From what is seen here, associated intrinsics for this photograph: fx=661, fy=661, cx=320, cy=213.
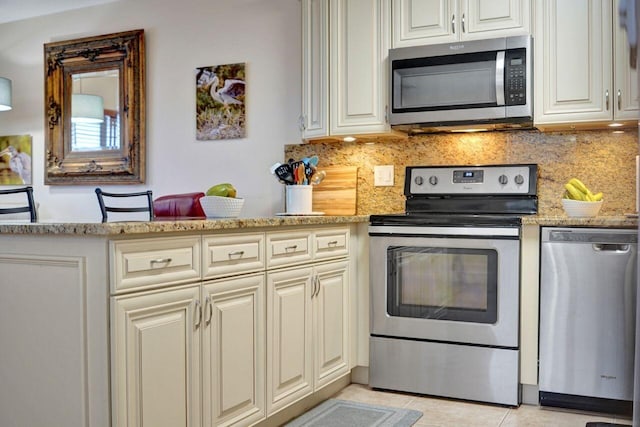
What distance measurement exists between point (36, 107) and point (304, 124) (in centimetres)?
243

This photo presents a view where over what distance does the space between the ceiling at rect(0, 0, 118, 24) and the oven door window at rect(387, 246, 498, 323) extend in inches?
118

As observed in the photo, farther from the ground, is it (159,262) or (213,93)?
(213,93)

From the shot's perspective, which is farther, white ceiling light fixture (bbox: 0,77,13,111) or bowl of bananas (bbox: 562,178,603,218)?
white ceiling light fixture (bbox: 0,77,13,111)

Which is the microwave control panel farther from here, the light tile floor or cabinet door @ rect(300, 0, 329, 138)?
the light tile floor

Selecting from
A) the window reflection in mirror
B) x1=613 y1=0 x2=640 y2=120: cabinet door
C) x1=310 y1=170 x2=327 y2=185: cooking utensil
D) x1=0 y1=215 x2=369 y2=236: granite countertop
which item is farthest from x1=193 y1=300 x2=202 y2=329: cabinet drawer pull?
the window reflection in mirror

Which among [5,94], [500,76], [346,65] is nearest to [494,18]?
[500,76]

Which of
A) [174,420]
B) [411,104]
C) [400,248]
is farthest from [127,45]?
[174,420]

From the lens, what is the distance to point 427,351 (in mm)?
3236

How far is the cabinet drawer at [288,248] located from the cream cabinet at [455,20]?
127 cm

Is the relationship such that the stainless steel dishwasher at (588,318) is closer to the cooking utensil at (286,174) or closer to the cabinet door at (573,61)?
the cabinet door at (573,61)

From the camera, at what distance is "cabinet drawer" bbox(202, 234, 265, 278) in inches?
89.2

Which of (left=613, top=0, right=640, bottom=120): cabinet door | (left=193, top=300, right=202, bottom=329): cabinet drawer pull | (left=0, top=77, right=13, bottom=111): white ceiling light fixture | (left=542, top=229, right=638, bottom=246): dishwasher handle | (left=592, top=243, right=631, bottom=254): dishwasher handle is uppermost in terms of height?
(left=0, top=77, right=13, bottom=111): white ceiling light fixture

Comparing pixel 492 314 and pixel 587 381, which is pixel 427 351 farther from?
pixel 587 381

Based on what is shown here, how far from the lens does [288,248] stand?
278 cm
